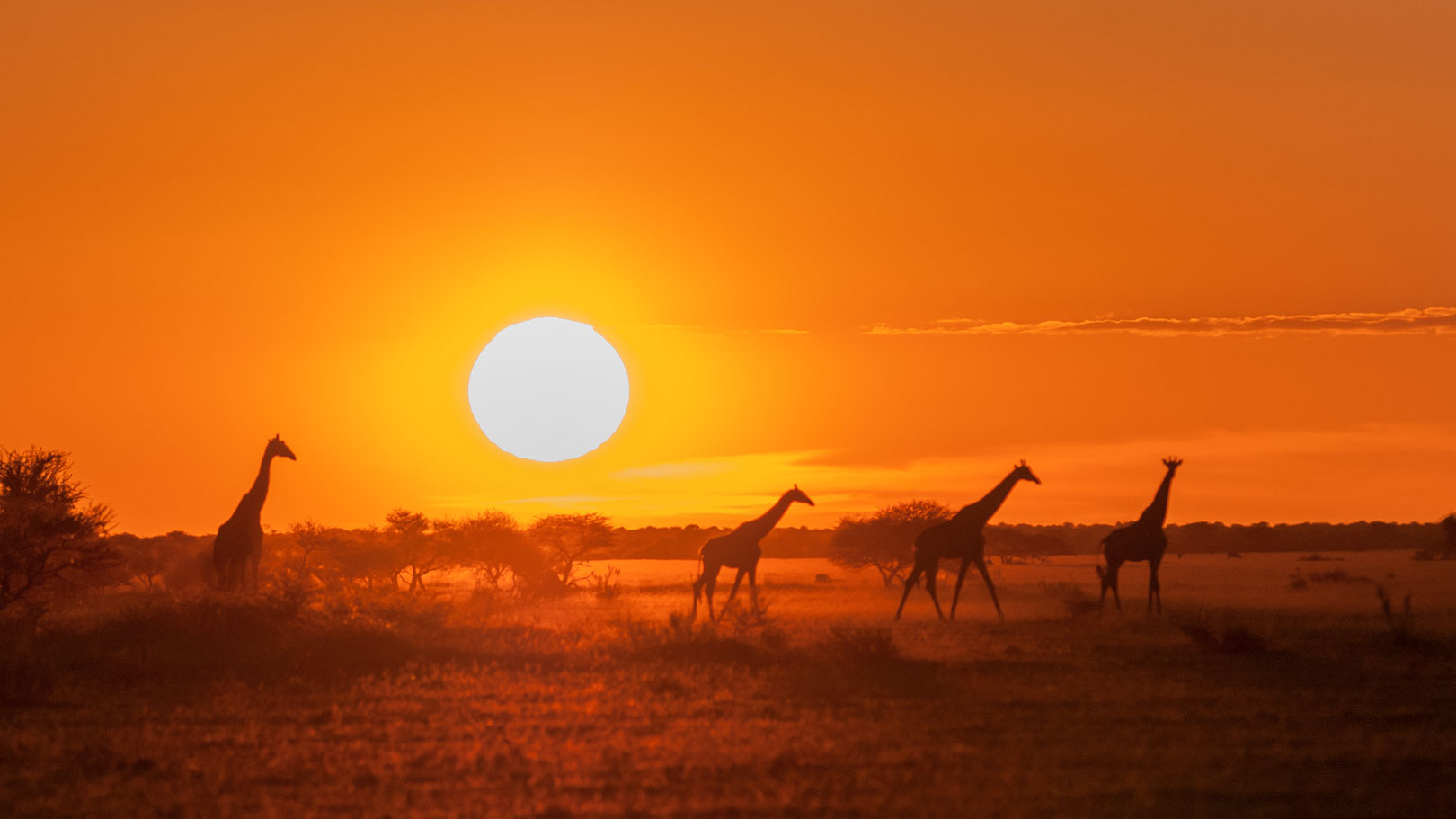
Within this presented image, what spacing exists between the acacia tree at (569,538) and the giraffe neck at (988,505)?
105 feet

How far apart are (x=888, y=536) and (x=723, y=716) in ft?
151

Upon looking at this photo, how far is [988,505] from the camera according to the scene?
30062 mm

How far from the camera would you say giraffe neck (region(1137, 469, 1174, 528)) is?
31562mm

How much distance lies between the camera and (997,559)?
100500 mm

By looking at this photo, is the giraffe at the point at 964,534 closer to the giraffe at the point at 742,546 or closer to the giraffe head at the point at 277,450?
the giraffe at the point at 742,546

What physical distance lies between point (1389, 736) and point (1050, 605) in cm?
2338

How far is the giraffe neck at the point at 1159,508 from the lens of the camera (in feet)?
104

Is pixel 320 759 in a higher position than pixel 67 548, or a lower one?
lower

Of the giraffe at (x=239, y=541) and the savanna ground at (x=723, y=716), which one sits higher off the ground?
the giraffe at (x=239, y=541)

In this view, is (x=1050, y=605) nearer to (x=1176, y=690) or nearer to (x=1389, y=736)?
(x=1176, y=690)

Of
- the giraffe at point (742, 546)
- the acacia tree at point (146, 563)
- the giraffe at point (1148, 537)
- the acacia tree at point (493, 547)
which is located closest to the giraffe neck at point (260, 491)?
the giraffe at point (742, 546)

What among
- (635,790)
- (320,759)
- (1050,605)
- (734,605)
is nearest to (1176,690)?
(635,790)

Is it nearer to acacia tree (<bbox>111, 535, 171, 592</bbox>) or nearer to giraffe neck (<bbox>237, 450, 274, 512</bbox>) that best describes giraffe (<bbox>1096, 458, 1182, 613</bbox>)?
giraffe neck (<bbox>237, 450, 274, 512</bbox>)

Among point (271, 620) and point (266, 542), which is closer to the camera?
point (271, 620)
